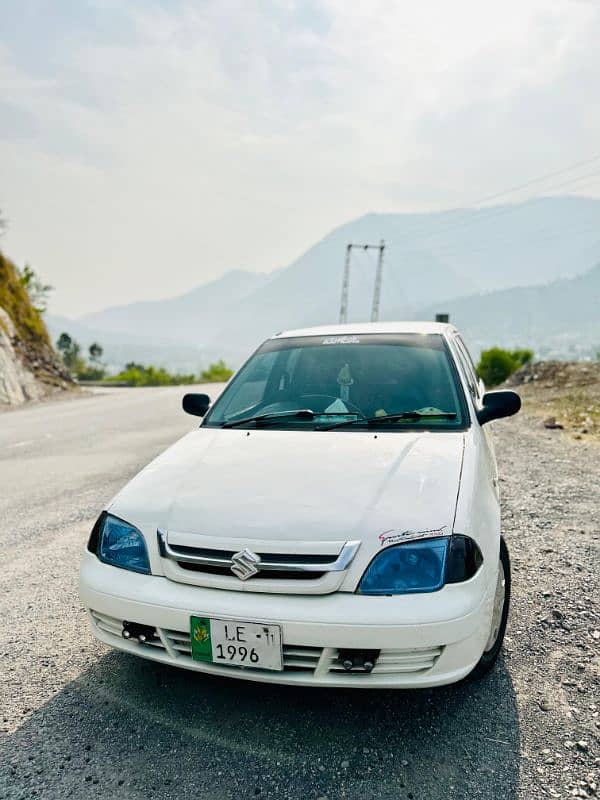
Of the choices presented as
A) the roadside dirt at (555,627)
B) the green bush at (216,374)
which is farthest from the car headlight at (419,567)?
the green bush at (216,374)

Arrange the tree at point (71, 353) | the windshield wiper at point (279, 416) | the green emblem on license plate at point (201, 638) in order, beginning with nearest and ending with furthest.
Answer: the green emblem on license plate at point (201, 638) < the windshield wiper at point (279, 416) < the tree at point (71, 353)

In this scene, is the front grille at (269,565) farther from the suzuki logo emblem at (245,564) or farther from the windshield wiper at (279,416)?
the windshield wiper at (279,416)

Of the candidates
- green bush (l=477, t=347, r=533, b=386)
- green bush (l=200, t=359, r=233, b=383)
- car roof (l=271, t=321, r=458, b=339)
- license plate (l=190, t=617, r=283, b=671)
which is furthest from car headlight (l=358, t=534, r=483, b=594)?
green bush (l=200, t=359, r=233, b=383)

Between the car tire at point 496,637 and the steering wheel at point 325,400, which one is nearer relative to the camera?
the car tire at point 496,637

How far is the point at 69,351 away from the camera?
180 ft

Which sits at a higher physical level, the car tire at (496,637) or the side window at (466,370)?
the side window at (466,370)

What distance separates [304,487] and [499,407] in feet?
4.62

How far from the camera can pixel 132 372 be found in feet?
137

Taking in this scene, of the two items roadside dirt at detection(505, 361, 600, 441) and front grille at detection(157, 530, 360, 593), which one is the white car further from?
roadside dirt at detection(505, 361, 600, 441)

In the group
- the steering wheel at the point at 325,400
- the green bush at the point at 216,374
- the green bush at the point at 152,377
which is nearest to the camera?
the steering wheel at the point at 325,400

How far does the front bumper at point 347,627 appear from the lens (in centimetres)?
197

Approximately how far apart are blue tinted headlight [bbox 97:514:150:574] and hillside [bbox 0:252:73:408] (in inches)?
568

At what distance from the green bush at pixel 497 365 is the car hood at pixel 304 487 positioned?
1850 cm

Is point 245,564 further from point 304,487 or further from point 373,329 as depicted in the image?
point 373,329
